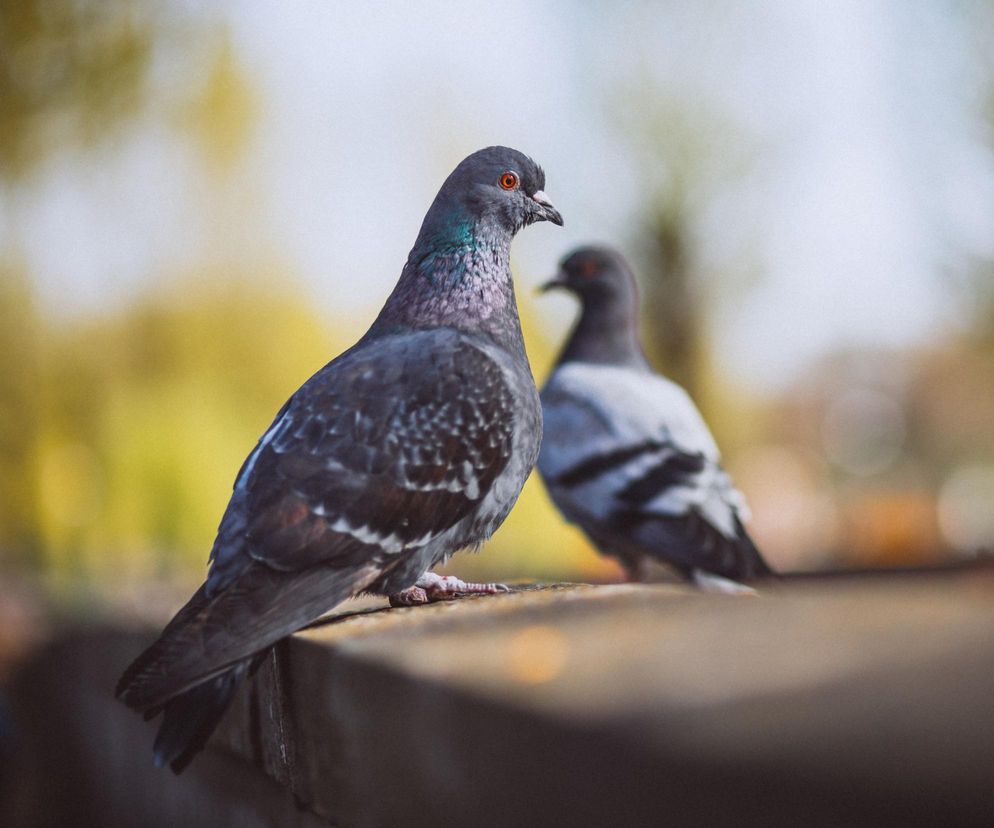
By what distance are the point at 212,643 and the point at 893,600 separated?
130 cm

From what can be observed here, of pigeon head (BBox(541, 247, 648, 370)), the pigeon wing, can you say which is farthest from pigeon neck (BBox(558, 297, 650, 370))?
the pigeon wing

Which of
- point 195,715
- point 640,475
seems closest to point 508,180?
point 195,715

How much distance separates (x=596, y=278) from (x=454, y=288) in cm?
288

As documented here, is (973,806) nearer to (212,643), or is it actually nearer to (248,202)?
(212,643)

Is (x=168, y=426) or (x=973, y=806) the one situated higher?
(x=973, y=806)

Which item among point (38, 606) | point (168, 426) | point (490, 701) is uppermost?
point (490, 701)

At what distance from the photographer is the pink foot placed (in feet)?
8.77

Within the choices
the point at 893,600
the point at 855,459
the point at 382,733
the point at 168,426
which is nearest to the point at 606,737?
the point at 382,733

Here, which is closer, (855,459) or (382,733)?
(382,733)

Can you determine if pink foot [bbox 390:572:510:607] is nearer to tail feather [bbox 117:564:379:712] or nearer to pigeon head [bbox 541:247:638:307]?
tail feather [bbox 117:564:379:712]

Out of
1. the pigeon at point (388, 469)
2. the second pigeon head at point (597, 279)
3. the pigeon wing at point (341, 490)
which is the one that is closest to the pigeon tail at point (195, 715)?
the pigeon at point (388, 469)

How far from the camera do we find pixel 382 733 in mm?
1700

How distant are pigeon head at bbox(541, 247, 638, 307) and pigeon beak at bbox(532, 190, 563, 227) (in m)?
2.51

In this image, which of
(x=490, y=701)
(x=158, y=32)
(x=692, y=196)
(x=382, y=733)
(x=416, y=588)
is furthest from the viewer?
(x=692, y=196)
